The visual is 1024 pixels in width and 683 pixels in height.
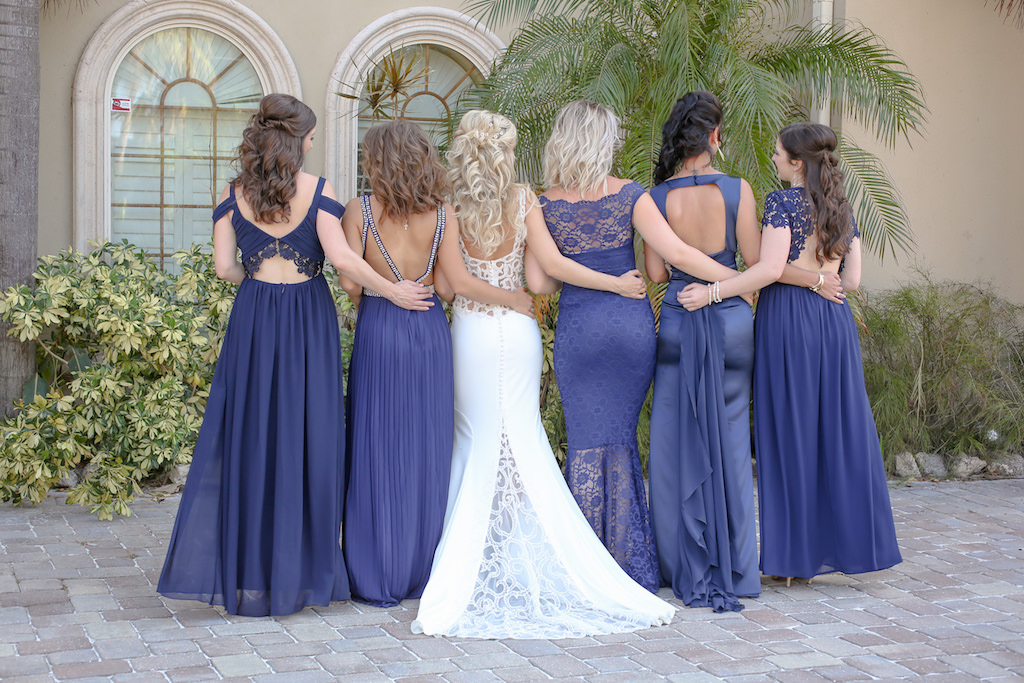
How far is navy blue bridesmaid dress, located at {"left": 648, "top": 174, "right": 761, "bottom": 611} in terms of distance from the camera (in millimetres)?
4262

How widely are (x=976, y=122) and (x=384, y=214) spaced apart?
20.0ft

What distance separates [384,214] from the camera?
13.8ft

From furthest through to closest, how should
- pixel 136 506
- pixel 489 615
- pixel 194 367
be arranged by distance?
pixel 194 367
pixel 136 506
pixel 489 615

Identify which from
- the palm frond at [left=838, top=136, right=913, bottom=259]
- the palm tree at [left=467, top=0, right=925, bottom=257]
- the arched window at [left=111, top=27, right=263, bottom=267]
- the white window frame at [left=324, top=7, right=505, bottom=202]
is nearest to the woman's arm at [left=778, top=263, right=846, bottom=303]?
the palm tree at [left=467, top=0, right=925, bottom=257]

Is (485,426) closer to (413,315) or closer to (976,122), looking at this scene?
(413,315)

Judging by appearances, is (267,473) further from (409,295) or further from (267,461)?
(409,295)

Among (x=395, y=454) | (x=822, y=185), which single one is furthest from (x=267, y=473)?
(x=822, y=185)

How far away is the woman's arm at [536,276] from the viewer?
14.4 feet

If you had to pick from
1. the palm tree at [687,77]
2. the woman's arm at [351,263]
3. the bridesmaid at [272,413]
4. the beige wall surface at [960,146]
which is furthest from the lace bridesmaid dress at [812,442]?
the beige wall surface at [960,146]

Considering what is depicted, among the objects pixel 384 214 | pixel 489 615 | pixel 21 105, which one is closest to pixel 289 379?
pixel 384 214

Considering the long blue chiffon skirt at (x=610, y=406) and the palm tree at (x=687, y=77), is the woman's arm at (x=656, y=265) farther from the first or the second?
the palm tree at (x=687, y=77)

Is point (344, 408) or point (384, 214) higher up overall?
point (384, 214)

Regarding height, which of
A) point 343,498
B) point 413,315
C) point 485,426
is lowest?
point 343,498

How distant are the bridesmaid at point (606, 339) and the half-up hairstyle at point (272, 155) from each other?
1.02 metres
